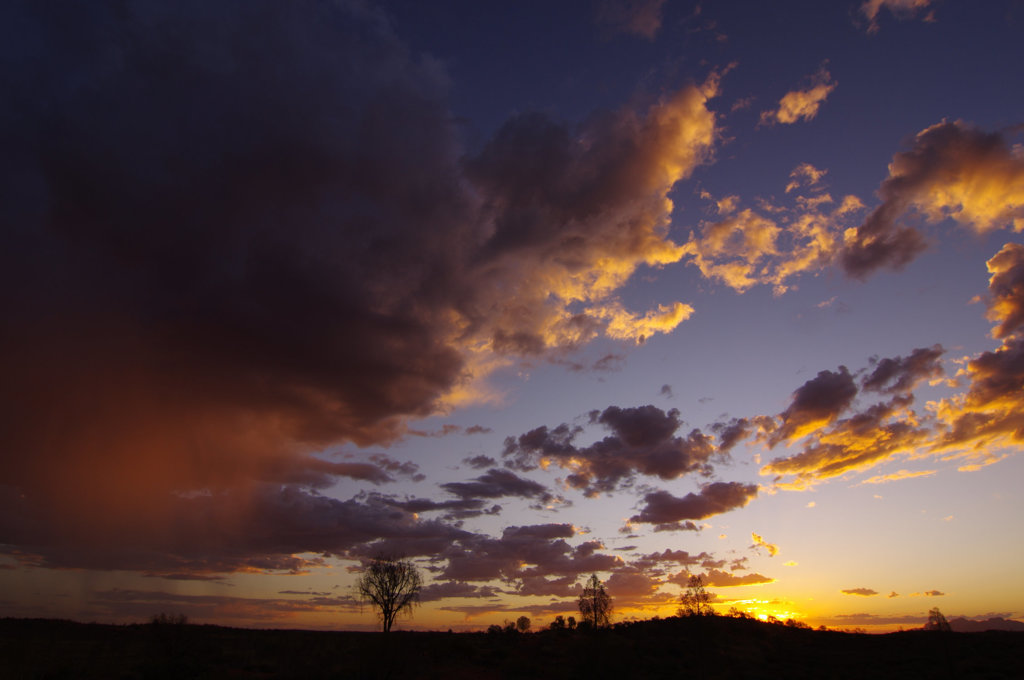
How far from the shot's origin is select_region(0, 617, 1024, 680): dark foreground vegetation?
172 ft

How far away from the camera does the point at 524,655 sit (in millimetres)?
67000

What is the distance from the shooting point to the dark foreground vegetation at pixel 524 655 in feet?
172

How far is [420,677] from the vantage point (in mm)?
55500

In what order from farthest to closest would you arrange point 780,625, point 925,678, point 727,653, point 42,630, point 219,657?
1. point 780,625
2. point 42,630
3. point 727,653
4. point 219,657
5. point 925,678

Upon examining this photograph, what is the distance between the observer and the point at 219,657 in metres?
58.2

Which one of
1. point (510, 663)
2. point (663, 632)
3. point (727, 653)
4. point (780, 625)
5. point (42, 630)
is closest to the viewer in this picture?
point (510, 663)

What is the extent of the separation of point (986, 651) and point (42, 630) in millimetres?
119193

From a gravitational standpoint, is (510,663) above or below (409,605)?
below

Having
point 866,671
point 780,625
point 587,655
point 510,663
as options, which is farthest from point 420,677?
point 780,625

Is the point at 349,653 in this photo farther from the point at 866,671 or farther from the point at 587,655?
the point at 866,671

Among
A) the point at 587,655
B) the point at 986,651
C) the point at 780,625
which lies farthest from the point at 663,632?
the point at 986,651

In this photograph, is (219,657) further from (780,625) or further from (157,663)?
(780,625)

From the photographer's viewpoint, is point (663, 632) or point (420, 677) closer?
point (420, 677)

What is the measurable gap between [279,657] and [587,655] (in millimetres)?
34278
